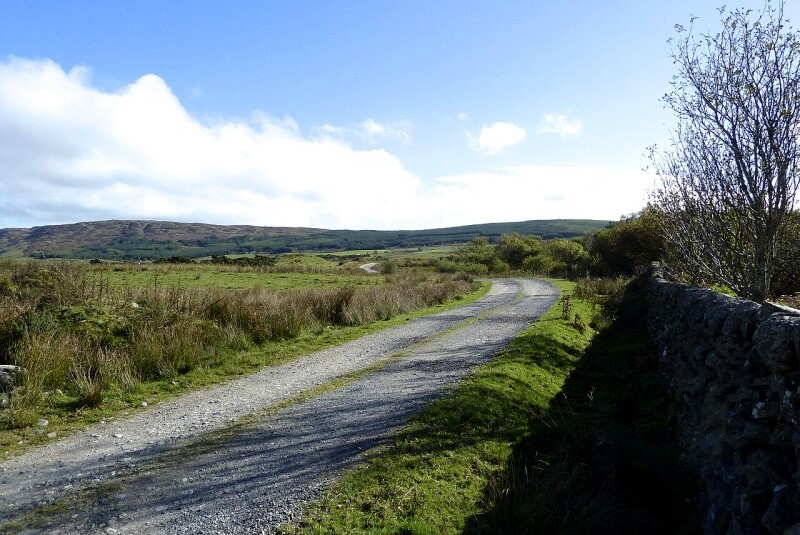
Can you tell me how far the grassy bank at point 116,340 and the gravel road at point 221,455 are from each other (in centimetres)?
86

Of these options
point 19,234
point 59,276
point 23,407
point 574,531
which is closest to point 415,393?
point 574,531

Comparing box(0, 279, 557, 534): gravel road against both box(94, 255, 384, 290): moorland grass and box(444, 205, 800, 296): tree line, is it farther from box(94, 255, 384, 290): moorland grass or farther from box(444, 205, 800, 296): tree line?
box(94, 255, 384, 290): moorland grass

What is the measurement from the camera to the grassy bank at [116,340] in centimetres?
811

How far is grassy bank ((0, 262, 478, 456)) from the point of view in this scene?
8.11 m

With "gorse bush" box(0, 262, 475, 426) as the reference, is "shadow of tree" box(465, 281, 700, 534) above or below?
below

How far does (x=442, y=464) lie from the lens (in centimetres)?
616

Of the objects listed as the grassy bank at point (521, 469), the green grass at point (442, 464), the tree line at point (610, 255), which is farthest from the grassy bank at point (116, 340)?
the tree line at point (610, 255)

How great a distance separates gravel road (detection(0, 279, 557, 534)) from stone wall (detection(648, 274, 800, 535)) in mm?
3853

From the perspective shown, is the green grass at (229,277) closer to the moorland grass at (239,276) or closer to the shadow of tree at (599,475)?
the moorland grass at (239,276)

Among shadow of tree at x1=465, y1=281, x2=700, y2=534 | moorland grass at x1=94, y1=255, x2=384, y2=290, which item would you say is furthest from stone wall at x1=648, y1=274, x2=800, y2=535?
moorland grass at x1=94, y1=255, x2=384, y2=290

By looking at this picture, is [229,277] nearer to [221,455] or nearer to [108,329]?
[108,329]

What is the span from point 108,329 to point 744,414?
11804 millimetres

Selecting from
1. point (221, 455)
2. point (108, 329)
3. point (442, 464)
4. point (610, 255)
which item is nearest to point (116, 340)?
Result: point (108, 329)

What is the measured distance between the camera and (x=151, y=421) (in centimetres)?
763
